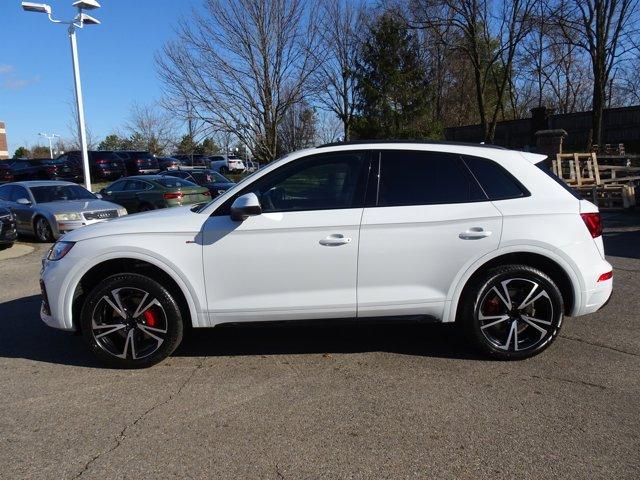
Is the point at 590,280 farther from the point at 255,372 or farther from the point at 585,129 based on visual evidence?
the point at 585,129

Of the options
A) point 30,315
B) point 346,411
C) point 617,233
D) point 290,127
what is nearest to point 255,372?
point 346,411

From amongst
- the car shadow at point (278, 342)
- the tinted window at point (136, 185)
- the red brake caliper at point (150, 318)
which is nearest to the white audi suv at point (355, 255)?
the red brake caliper at point (150, 318)

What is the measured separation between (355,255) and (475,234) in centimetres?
95

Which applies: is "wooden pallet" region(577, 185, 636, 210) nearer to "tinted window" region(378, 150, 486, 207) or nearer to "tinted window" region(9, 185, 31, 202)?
"tinted window" region(378, 150, 486, 207)

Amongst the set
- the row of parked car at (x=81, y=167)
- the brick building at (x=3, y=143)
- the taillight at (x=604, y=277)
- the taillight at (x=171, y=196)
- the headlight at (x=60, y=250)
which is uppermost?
the brick building at (x=3, y=143)

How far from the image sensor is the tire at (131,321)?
4.29 meters

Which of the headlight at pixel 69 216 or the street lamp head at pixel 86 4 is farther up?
the street lamp head at pixel 86 4

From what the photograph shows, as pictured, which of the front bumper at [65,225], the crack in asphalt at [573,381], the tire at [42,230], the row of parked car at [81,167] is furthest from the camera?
the row of parked car at [81,167]

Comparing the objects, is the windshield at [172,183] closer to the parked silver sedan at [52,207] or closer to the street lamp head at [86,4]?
the parked silver sedan at [52,207]

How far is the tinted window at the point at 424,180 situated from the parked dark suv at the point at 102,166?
29.6 metres

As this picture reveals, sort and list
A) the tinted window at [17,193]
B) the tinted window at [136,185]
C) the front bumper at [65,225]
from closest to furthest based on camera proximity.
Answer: the front bumper at [65,225] < the tinted window at [17,193] < the tinted window at [136,185]

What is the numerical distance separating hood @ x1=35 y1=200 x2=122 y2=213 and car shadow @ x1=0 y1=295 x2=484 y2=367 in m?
6.95

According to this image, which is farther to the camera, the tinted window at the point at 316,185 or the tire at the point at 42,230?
the tire at the point at 42,230

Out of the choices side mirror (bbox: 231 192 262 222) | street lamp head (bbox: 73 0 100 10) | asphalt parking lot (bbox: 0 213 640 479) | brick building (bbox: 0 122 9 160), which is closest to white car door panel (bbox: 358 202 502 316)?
asphalt parking lot (bbox: 0 213 640 479)
